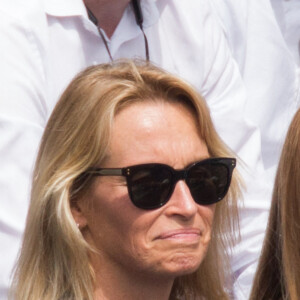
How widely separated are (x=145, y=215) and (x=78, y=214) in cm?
17

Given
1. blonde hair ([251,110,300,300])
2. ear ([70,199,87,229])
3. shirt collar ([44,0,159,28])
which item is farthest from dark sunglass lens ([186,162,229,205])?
shirt collar ([44,0,159,28])

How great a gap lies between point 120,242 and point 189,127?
1.03 feet

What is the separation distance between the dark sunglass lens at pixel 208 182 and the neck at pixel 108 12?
1.39 meters

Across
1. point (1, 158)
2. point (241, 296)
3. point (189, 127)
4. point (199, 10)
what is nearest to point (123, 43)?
point (199, 10)

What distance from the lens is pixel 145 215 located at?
236cm

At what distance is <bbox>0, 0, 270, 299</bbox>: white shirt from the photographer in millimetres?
3318

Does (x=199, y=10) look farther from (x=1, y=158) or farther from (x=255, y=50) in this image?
(x=1, y=158)

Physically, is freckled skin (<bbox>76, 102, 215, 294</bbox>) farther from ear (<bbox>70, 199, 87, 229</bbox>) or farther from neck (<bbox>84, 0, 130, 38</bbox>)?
neck (<bbox>84, 0, 130, 38</bbox>)

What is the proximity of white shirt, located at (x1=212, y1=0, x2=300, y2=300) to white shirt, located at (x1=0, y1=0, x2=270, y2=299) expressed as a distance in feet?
1.80

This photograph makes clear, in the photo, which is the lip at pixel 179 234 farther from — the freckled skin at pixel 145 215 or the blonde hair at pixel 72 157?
the blonde hair at pixel 72 157

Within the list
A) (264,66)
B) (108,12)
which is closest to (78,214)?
(108,12)

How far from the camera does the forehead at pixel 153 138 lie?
7.79 feet

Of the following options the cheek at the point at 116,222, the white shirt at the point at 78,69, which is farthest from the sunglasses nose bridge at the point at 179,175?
the white shirt at the point at 78,69

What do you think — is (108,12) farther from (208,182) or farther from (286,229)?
(286,229)
